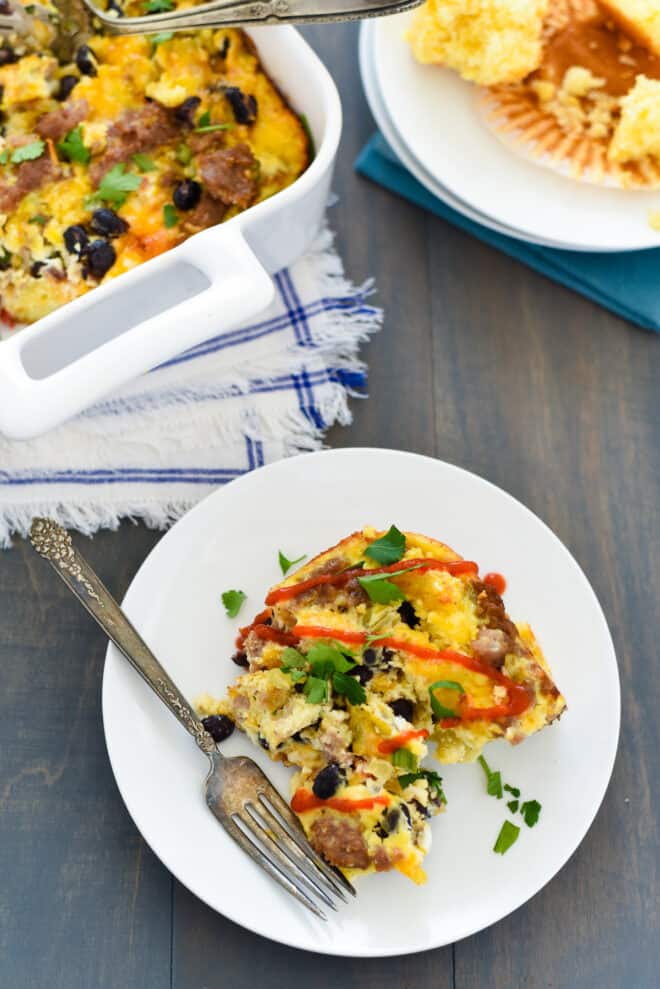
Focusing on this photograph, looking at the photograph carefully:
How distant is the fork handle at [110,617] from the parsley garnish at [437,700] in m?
0.48

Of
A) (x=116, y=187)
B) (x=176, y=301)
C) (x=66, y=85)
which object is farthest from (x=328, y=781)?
(x=66, y=85)

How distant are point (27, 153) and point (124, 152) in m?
0.21

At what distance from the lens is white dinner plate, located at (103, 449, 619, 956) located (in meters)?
2.37

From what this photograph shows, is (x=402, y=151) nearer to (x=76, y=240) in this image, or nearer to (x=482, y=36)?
(x=482, y=36)

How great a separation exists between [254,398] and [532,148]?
0.93m

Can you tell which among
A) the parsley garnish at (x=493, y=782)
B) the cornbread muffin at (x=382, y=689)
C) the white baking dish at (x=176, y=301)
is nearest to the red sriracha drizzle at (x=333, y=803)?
the cornbread muffin at (x=382, y=689)

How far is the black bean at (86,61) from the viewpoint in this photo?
257cm

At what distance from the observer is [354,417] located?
291cm

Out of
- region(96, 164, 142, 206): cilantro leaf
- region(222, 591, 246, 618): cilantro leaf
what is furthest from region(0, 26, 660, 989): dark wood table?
region(96, 164, 142, 206): cilantro leaf

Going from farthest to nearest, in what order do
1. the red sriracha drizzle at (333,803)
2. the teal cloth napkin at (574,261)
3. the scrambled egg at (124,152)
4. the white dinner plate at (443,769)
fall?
1. the teal cloth napkin at (574,261)
2. the scrambled egg at (124,152)
3. the white dinner plate at (443,769)
4. the red sriracha drizzle at (333,803)

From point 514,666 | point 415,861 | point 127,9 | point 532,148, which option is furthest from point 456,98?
point 415,861

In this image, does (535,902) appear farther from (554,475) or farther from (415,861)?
(554,475)

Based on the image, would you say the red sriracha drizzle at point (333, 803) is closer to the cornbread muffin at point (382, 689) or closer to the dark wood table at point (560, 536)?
the cornbread muffin at point (382, 689)

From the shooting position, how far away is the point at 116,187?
251 centimetres
